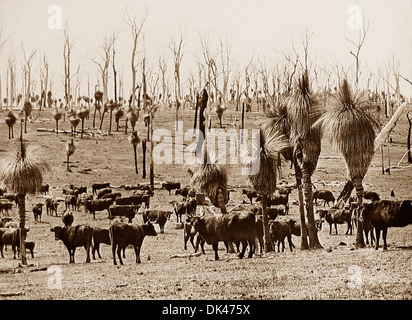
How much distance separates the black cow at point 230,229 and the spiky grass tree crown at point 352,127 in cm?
507

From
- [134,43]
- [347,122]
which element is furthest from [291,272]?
[134,43]

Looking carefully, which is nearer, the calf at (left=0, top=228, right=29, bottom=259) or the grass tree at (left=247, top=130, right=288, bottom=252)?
the grass tree at (left=247, top=130, right=288, bottom=252)

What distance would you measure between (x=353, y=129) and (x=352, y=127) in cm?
10

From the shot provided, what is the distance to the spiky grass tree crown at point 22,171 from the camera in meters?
25.0

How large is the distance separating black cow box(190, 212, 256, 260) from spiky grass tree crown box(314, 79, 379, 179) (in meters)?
5.07

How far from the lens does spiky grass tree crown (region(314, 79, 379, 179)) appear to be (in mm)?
23938

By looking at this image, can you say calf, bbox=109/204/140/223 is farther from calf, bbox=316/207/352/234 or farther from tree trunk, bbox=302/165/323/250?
tree trunk, bbox=302/165/323/250

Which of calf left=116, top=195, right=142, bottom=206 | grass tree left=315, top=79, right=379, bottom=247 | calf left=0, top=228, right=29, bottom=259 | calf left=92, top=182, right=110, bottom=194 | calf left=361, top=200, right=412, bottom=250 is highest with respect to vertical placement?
grass tree left=315, top=79, right=379, bottom=247

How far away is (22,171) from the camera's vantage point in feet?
81.8

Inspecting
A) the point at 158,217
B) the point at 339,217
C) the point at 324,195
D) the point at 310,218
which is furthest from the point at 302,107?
the point at 324,195

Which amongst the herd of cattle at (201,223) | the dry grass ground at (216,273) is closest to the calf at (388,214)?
the herd of cattle at (201,223)

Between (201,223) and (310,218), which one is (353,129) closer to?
(310,218)

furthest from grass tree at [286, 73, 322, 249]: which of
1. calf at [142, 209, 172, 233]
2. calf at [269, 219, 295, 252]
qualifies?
calf at [142, 209, 172, 233]
